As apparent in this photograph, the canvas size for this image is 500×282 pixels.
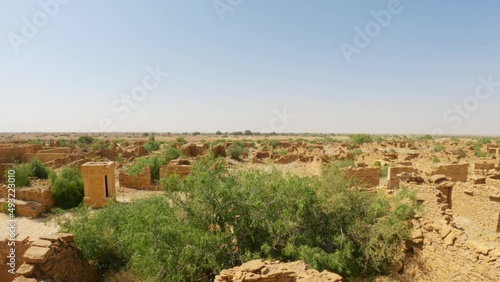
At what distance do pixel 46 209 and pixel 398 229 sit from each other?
1518 centimetres

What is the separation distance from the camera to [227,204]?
705 cm

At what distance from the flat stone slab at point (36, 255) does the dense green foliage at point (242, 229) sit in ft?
4.64

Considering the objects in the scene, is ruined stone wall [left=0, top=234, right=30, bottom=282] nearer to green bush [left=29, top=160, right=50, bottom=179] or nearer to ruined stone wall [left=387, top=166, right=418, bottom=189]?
ruined stone wall [left=387, top=166, right=418, bottom=189]

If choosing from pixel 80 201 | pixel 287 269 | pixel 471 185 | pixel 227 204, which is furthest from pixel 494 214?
pixel 80 201

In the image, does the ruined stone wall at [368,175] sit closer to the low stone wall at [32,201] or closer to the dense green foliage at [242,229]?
the dense green foliage at [242,229]

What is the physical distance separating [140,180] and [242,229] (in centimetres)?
1327

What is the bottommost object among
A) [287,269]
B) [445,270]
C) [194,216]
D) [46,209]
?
[46,209]

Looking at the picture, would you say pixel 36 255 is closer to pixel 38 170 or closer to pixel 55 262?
pixel 55 262

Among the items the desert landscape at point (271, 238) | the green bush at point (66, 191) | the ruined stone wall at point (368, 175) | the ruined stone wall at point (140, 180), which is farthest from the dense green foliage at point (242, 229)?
the ruined stone wall at point (140, 180)

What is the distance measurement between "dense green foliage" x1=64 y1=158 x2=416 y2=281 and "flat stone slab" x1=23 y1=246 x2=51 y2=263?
55.7 inches

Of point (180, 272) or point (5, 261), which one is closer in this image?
point (180, 272)

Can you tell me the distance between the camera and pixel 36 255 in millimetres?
5578

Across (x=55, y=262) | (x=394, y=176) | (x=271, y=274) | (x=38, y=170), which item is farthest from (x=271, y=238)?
(x=38, y=170)

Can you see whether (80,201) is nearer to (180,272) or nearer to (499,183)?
(180,272)
